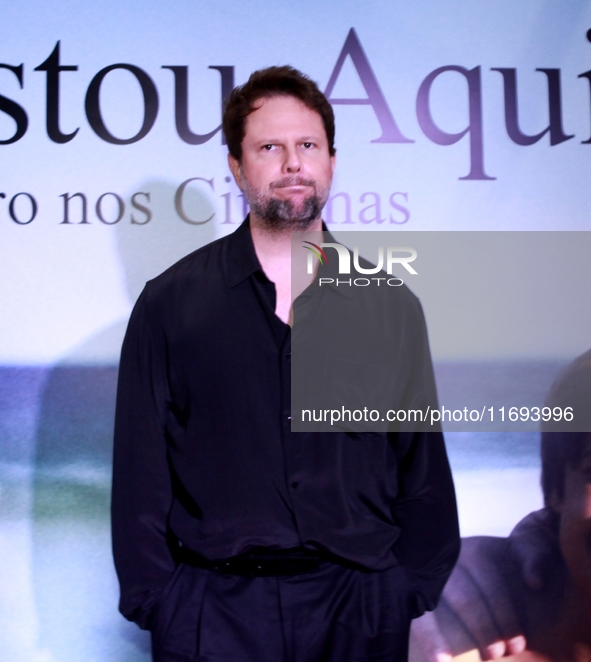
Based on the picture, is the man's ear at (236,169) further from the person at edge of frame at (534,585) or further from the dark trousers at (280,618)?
the person at edge of frame at (534,585)

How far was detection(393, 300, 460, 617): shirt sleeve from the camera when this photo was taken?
72.9 inches

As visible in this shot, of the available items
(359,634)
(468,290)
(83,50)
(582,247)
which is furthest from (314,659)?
(83,50)

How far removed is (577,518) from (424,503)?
73cm

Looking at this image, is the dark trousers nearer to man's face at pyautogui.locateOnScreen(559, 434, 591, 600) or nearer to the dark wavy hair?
man's face at pyautogui.locateOnScreen(559, 434, 591, 600)

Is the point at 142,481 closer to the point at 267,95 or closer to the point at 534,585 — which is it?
the point at 267,95

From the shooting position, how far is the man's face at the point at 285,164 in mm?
1829

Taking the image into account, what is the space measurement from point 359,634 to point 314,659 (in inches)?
4.5

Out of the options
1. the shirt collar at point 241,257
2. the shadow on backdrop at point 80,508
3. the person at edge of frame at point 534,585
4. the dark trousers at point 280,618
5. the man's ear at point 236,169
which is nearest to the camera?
the dark trousers at point 280,618

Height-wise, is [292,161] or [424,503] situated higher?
[292,161]

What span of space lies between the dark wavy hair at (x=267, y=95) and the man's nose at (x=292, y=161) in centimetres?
14

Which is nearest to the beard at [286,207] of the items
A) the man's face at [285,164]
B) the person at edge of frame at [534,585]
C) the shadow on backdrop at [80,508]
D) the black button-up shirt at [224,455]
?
the man's face at [285,164]

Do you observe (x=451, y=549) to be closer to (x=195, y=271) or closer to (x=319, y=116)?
(x=195, y=271)

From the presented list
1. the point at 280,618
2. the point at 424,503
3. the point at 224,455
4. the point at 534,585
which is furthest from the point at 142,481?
the point at 534,585

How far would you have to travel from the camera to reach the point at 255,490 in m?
1.69
